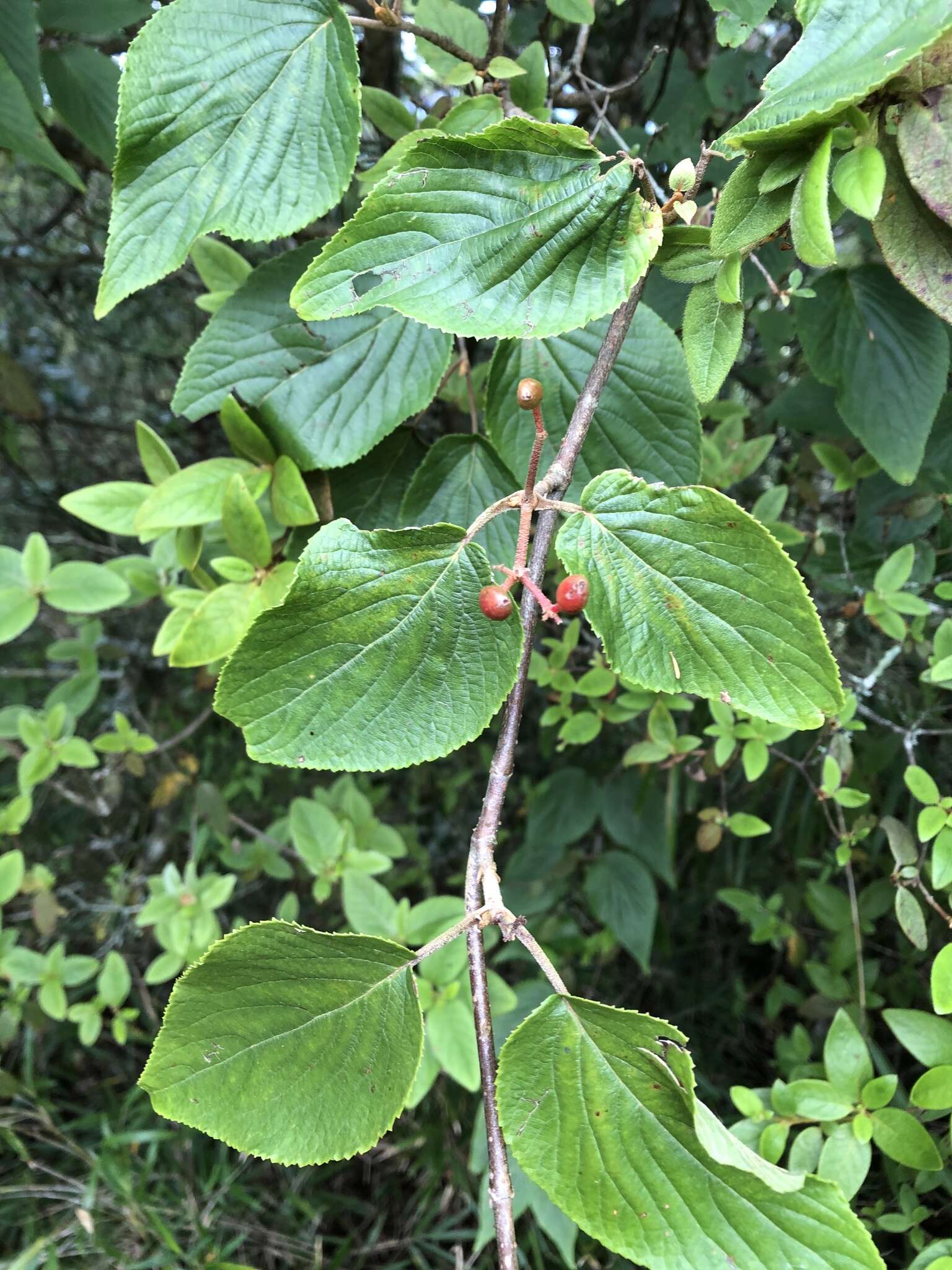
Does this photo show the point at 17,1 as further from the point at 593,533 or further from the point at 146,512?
the point at 593,533

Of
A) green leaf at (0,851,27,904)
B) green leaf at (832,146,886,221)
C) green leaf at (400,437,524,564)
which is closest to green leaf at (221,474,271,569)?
green leaf at (400,437,524,564)

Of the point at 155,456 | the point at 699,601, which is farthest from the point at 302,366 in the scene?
the point at 699,601

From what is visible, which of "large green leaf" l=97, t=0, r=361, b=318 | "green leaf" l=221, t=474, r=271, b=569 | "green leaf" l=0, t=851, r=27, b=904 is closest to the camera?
"large green leaf" l=97, t=0, r=361, b=318

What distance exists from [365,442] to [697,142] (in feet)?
2.58

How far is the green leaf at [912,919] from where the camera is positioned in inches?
25.6

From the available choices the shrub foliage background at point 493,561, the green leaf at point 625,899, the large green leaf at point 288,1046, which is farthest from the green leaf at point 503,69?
the green leaf at point 625,899

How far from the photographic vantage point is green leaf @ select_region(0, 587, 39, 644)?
826mm

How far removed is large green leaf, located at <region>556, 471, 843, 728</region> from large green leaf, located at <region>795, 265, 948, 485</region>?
410mm

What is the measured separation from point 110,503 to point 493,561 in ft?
1.29

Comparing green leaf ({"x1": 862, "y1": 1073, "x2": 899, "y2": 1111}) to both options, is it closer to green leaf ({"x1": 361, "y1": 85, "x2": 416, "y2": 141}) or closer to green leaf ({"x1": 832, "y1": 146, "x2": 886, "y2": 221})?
green leaf ({"x1": 832, "y1": 146, "x2": 886, "y2": 221})

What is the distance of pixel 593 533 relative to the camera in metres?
0.41

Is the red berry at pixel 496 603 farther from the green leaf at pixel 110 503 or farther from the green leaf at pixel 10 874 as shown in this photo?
the green leaf at pixel 10 874

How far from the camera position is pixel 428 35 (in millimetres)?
568

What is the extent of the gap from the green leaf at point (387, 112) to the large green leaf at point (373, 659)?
16.4 inches
